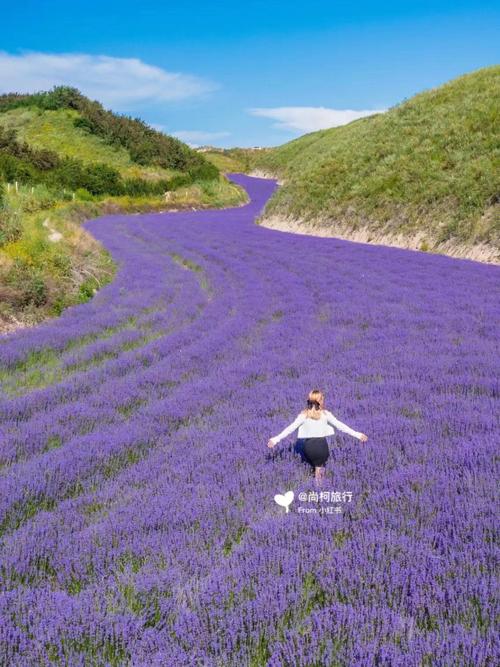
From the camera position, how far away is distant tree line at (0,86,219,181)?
197 feet

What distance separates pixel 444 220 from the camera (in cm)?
2383

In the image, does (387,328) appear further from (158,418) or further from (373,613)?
(373,613)

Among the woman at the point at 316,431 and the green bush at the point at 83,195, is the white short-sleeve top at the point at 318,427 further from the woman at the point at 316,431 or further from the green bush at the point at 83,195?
the green bush at the point at 83,195

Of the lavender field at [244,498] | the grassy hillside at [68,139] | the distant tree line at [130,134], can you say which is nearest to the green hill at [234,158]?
the distant tree line at [130,134]

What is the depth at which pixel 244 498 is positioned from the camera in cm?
466

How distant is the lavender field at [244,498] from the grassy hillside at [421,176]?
1360 centimetres

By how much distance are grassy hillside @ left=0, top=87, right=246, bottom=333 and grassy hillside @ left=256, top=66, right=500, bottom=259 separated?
520 inches

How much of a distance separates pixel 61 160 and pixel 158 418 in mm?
45712

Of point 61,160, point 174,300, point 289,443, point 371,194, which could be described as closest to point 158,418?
point 289,443

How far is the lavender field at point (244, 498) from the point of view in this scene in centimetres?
307

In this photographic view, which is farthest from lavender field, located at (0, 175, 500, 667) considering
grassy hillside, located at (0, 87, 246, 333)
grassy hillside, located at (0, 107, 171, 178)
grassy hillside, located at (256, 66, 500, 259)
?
grassy hillside, located at (0, 107, 171, 178)

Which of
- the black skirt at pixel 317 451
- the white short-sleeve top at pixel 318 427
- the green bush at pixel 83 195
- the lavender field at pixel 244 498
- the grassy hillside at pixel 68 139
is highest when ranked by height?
the grassy hillside at pixel 68 139
